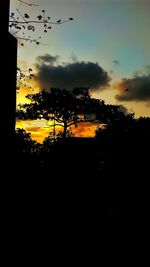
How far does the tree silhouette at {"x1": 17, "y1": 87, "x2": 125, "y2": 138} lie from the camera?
4834 centimetres

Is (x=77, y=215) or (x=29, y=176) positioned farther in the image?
(x=29, y=176)

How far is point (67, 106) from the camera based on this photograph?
159ft

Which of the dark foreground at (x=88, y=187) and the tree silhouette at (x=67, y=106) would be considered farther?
the tree silhouette at (x=67, y=106)

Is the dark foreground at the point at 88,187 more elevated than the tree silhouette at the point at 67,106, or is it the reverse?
the tree silhouette at the point at 67,106

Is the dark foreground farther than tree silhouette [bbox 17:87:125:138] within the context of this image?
No

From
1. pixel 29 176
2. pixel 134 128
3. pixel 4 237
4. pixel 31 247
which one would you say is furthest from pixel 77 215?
pixel 134 128

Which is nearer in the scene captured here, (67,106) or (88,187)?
(88,187)

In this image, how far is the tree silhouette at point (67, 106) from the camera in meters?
48.3

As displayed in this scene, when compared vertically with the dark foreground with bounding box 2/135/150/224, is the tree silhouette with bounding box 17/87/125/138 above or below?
above

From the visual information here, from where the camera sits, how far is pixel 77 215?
11141mm

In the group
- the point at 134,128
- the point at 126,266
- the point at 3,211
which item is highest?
the point at 134,128

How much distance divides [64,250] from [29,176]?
3923 millimetres

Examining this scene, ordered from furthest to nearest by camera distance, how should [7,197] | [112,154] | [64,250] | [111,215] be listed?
1. [112,154]
2. [111,215]
3. [64,250]
4. [7,197]

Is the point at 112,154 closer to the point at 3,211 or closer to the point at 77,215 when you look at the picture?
the point at 77,215
